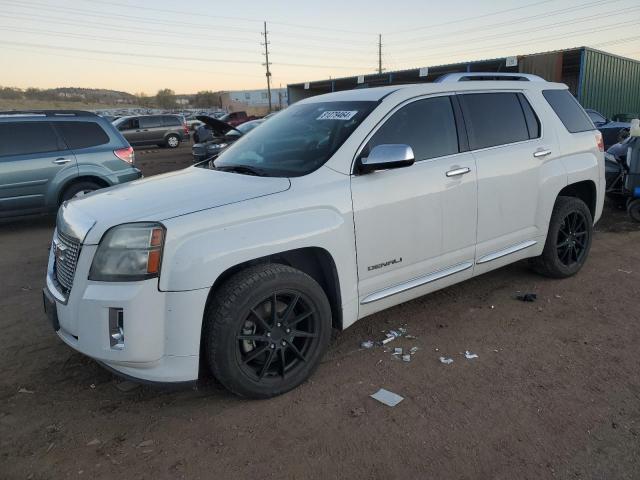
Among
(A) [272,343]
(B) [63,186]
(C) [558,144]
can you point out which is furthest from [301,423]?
(B) [63,186]

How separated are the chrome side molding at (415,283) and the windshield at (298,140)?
96 centimetres

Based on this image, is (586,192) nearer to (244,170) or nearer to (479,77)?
(479,77)

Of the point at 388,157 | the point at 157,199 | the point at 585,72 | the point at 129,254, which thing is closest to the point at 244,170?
the point at 157,199

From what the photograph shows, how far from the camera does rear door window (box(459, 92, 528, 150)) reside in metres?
3.96

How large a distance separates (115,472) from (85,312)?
2.72ft

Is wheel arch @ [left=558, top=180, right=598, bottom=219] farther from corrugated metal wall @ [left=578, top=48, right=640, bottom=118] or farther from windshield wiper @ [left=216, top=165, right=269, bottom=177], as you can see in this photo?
corrugated metal wall @ [left=578, top=48, right=640, bottom=118]

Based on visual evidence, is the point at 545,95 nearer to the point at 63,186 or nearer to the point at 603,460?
the point at 603,460

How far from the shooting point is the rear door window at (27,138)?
24.9 feet

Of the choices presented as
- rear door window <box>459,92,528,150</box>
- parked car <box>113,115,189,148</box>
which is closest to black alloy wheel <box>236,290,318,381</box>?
rear door window <box>459,92,528,150</box>

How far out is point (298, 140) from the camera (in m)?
3.70

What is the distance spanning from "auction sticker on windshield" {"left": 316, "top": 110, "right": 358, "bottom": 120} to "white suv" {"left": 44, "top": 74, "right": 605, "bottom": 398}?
0.05ft

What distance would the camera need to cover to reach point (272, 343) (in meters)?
2.98

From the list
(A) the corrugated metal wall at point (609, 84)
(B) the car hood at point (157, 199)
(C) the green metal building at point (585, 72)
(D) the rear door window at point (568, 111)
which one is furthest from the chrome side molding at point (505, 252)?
(A) the corrugated metal wall at point (609, 84)

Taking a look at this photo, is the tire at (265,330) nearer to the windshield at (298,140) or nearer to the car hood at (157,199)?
the car hood at (157,199)
